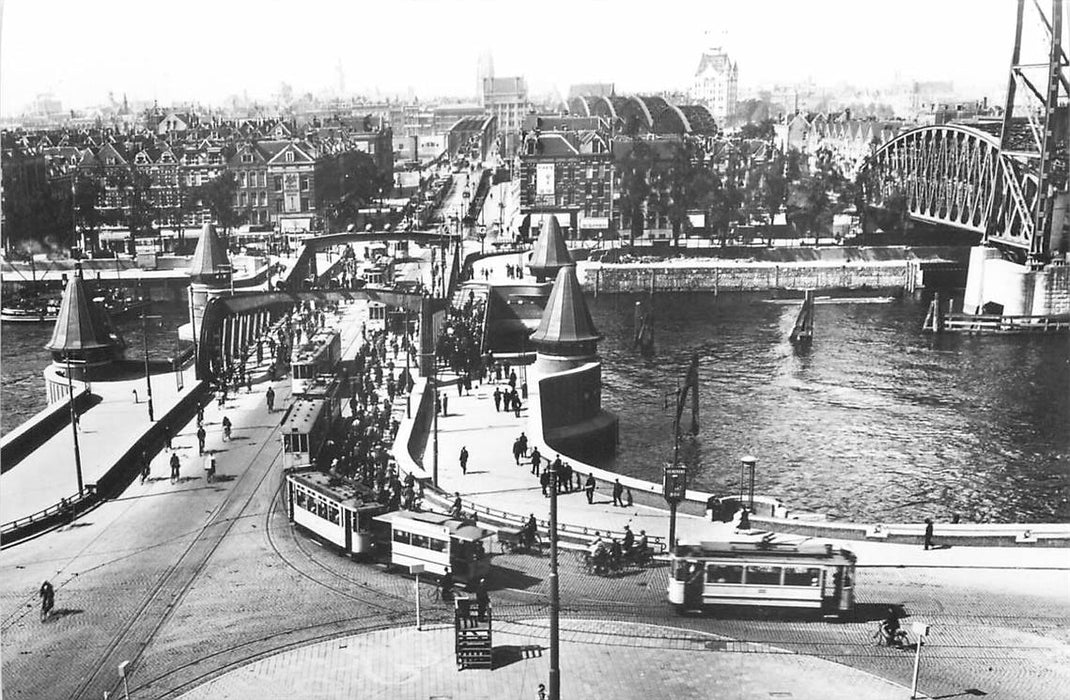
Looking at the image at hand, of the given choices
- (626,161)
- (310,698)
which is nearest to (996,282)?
(626,161)

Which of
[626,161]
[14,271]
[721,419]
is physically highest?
[626,161]

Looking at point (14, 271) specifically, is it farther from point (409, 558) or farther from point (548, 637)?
point (548, 637)

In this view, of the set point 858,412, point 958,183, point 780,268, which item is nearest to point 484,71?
point 858,412

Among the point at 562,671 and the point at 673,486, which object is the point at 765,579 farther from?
the point at 562,671

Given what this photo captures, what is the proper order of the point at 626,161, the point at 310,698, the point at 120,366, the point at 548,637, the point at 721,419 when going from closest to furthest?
the point at 310,698 < the point at 548,637 < the point at 120,366 < the point at 721,419 < the point at 626,161

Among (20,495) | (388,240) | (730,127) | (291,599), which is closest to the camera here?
(291,599)

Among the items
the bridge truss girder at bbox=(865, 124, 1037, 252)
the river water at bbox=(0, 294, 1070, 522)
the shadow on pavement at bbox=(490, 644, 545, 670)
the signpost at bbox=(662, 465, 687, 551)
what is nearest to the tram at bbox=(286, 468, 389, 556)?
the shadow on pavement at bbox=(490, 644, 545, 670)

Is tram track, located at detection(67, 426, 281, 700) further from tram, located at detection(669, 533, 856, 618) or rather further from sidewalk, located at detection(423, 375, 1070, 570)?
tram, located at detection(669, 533, 856, 618)

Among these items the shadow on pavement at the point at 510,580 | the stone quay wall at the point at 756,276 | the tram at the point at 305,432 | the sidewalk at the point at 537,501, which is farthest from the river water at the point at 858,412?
the shadow on pavement at the point at 510,580
